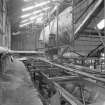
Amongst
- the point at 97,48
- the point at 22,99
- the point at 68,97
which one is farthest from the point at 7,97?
the point at 97,48

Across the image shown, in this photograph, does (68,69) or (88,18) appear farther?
(88,18)

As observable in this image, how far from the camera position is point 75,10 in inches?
156

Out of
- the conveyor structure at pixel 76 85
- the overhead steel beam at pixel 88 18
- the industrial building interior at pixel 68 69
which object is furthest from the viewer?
the overhead steel beam at pixel 88 18

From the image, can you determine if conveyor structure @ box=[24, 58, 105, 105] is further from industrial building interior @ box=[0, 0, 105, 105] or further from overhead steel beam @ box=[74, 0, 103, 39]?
overhead steel beam @ box=[74, 0, 103, 39]

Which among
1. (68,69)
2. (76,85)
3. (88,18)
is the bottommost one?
(76,85)

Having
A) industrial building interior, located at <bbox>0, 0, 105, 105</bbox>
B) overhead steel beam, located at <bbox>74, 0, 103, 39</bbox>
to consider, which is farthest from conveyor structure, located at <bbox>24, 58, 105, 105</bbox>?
overhead steel beam, located at <bbox>74, 0, 103, 39</bbox>

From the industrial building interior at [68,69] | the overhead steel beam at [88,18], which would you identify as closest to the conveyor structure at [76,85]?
the industrial building interior at [68,69]

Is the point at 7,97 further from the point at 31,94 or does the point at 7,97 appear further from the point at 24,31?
the point at 24,31

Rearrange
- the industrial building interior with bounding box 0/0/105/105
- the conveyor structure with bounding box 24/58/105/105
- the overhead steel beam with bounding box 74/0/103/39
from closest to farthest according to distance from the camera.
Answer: the conveyor structure with bounding box 24/58/105/105
the industrial building interior with bounding box 0/0/105/105
the overhead steel beam with bounding box 74/0/103/39

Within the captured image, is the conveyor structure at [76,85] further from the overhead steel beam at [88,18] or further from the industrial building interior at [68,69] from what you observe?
the overhead steel beam at [88,18]

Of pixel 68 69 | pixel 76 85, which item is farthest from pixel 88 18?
pixel 76 85

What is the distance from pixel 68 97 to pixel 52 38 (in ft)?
13.6

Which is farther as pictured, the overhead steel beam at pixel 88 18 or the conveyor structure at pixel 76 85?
the overhead steel beam at pixel 88 18

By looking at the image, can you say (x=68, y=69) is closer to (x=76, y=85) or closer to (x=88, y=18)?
(x=76, y=85)
